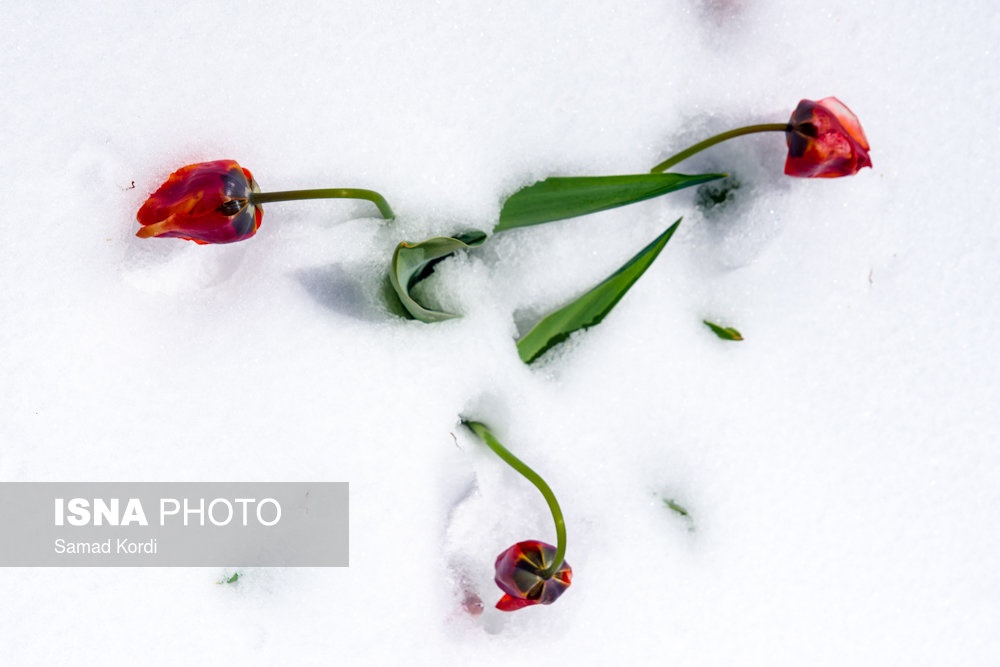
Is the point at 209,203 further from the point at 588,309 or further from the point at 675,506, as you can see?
the point at 675,506

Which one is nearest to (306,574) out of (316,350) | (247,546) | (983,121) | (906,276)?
(247,546)

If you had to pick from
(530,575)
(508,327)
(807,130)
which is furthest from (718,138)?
(530,575)

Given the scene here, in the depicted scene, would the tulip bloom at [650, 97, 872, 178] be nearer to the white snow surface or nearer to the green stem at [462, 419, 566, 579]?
the white snow surface

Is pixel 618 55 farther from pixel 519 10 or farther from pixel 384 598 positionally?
pixel 384 598

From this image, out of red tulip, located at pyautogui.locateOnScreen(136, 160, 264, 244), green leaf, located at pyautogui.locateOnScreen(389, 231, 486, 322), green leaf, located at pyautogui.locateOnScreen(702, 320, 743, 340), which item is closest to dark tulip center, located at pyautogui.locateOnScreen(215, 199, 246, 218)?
red tulip, located at pyautogui.locateOnScreen(136, 160, 264, 244)

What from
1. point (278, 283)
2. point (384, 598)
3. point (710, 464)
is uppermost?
point (278, 283)

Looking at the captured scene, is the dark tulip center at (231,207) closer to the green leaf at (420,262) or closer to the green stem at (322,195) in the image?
the green stem at (322,195)
